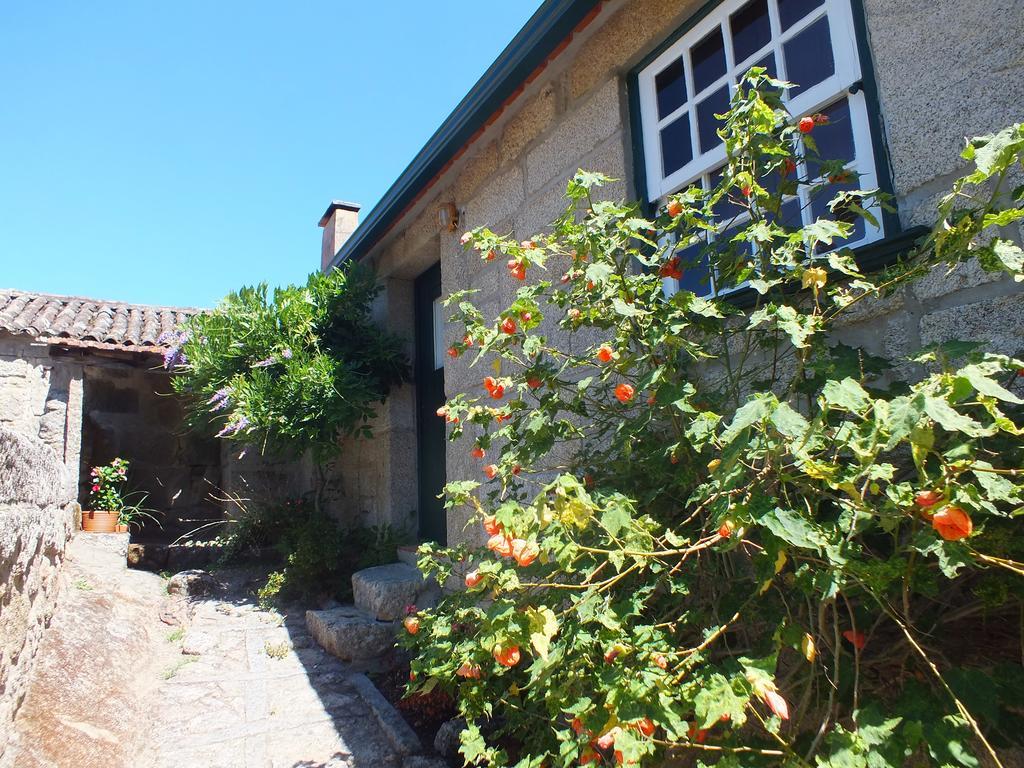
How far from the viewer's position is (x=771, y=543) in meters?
1.37

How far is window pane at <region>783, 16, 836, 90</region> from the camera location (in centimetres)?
253

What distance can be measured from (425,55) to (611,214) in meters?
5.46

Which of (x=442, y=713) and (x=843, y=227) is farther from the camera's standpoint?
(x=442, y=713)

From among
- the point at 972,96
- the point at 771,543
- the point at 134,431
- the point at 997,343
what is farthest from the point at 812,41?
the point at 134,431

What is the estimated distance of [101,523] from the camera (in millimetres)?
7008

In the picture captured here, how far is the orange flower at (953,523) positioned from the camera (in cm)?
107

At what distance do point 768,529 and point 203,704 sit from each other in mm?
3587

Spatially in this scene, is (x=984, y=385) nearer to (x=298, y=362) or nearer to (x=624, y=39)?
(x=624, y=39)

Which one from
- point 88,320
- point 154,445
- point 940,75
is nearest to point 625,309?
point 940,75

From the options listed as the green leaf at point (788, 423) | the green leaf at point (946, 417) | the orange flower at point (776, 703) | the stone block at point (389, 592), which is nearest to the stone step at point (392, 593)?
the stone block at point (389, 592)

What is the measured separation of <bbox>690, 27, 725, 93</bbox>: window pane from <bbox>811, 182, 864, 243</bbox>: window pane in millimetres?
842

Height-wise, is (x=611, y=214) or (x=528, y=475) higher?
(x=611, y=214)

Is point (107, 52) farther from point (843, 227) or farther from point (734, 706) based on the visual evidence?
point (734, 706)

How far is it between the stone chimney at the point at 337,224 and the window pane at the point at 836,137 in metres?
6.47
